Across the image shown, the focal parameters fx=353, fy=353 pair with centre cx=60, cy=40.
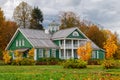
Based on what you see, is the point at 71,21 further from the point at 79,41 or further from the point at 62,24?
the point at 79,41

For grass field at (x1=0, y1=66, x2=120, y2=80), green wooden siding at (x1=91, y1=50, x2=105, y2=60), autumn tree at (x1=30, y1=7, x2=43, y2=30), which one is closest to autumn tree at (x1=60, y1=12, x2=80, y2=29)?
autumn tree at (x1=30, y1=7, x2=43, y2=30)

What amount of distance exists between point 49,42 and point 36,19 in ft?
112

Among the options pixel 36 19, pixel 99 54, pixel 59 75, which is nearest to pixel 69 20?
pixel 36 19

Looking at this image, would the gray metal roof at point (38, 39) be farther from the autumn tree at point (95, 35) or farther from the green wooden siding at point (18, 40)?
the autumn tree at point (95, 35)

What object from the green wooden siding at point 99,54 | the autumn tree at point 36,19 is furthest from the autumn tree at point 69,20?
the green wooden siding at point 99,54

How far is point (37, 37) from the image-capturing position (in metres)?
70.1

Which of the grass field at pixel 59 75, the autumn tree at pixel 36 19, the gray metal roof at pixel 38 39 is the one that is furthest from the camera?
the autumn tree at pixel 36 19

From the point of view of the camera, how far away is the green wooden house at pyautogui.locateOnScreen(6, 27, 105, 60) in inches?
2670

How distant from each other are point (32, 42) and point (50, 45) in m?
4.52

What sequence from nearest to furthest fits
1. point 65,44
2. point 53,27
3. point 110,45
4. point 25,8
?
1. point 110,45
2. point 65,44
3. point 53,27
4. point 25,8

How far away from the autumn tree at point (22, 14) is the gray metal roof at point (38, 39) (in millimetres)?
23588

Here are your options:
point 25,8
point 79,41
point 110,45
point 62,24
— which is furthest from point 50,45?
point 62,24

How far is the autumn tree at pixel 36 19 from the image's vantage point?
4032 inches

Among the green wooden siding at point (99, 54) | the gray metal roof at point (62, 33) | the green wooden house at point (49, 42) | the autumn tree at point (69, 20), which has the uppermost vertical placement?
the autumn tree at point (69, 20)
